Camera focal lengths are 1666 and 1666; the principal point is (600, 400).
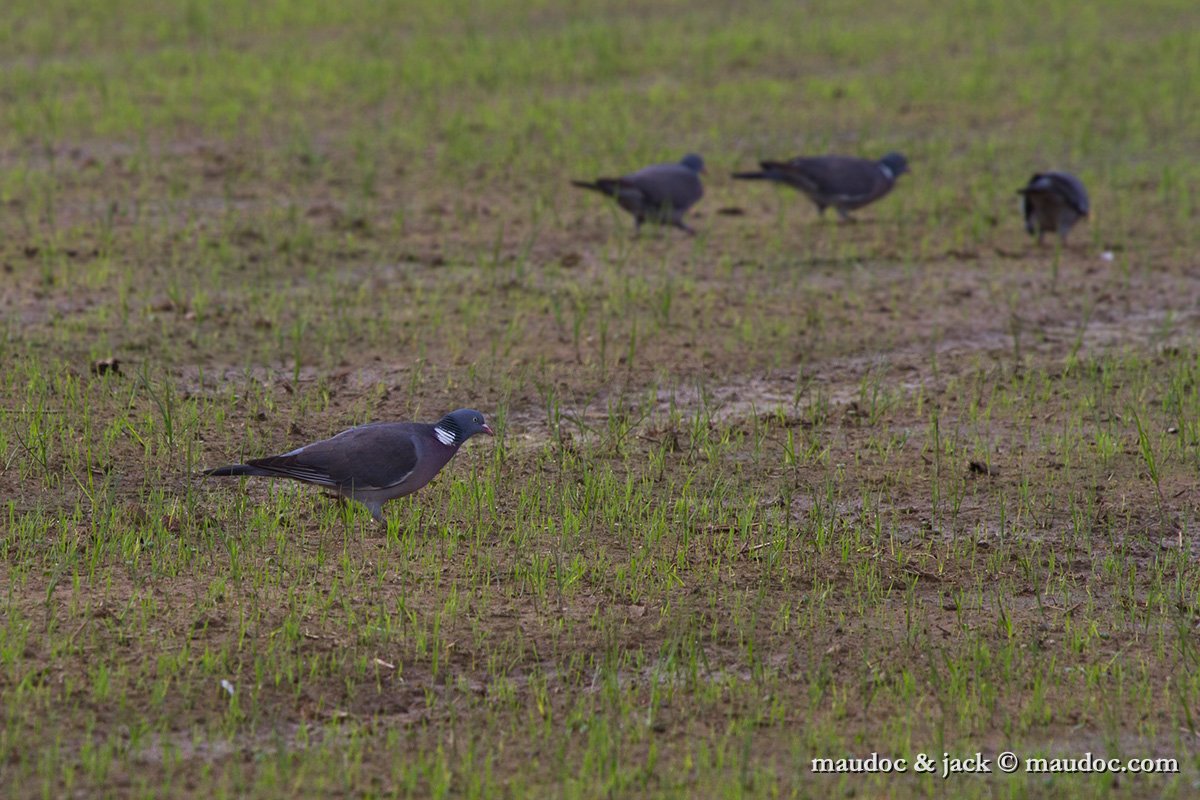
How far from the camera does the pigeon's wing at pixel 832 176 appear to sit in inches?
425

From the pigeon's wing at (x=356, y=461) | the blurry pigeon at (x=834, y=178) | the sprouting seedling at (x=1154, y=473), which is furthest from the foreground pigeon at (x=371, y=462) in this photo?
the blurry pigeon at (x=834, y=178)

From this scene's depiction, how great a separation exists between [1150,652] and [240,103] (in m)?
10.2

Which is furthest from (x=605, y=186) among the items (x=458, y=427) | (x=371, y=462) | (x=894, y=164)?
(x=371, y=462)

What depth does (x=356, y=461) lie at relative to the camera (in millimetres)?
5605

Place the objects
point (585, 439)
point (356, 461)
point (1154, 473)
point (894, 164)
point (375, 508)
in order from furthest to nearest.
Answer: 1. point (894, 164)
2. point (585, 439)
3. point (1154, 473)
4. point (375, 508)
5. point (356, 461)

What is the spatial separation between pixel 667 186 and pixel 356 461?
514cm

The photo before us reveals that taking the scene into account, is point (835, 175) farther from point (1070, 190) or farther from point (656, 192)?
point (1070, 190)

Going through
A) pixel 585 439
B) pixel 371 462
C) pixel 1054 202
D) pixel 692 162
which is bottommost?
pixel 585 439

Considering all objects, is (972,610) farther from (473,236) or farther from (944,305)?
(473,236)

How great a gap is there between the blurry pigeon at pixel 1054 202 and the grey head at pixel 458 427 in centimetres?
529

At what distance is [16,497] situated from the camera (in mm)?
5984

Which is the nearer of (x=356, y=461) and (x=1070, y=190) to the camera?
(x=356, y=461)

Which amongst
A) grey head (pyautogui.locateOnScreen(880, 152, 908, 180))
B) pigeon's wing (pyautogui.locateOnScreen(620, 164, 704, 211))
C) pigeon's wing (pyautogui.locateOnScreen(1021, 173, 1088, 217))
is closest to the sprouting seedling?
pigeon's wing (pyautogui.locateOnScreen(1021, 173, 1088, 217))

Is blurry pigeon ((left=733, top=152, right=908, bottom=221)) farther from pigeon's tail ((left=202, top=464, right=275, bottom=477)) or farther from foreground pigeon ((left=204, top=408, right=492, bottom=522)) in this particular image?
pigeon's tail ((left=202, top=464, right=275, bottom=477))
